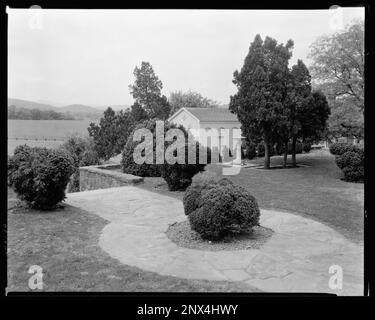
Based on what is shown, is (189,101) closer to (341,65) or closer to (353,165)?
(341,65)

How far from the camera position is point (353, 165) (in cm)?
1233

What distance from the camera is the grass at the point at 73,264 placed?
4320mm

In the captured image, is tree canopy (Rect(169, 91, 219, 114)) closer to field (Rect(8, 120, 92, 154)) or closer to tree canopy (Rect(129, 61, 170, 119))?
tree canopy (Rect(129, 61, 170, 119))

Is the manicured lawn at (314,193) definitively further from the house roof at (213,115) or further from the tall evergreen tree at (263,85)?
the house roof at (213,115)

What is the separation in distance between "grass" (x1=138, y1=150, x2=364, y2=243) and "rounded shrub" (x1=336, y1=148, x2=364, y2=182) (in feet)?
1.27

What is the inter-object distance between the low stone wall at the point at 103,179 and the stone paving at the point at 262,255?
388cm

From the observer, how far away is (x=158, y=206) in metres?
8.49

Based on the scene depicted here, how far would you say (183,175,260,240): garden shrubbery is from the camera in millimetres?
5746

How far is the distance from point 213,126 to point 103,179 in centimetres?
1146

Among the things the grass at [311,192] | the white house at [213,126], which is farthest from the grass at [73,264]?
the white house at [213,126]

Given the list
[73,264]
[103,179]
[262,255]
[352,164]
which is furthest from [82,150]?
[262,255]
